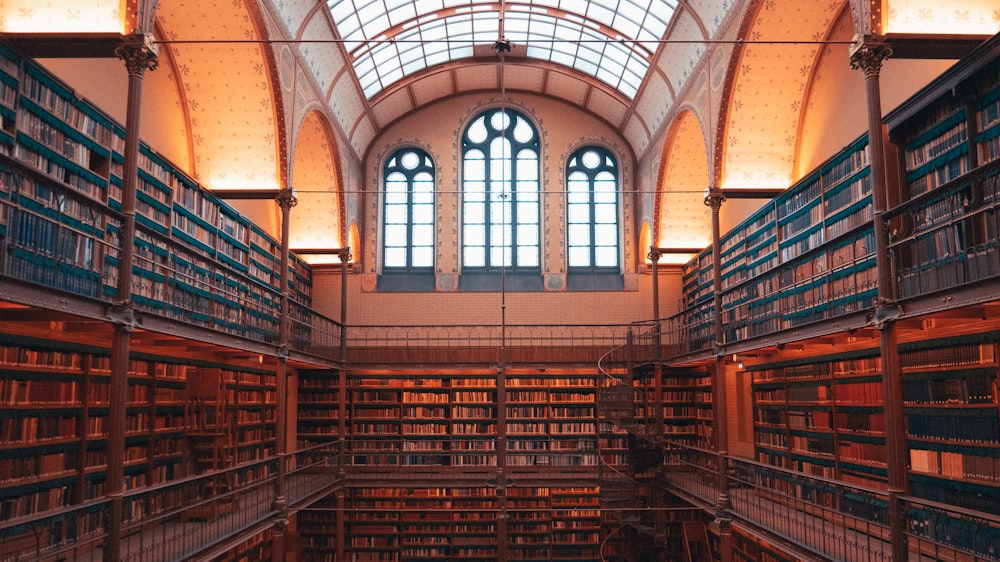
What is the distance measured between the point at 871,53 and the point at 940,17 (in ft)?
2.59

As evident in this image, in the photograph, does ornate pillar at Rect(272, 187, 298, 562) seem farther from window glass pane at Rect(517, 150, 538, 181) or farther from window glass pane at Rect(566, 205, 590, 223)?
window glass pane at Rect(566, 205, 590, 223)

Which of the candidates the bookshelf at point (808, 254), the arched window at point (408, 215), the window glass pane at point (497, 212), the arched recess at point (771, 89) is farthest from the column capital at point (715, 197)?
the arched window at point (408, 215)

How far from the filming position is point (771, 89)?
11336mm

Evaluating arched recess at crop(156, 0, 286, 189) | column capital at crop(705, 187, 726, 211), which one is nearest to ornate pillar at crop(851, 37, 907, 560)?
column capital at crop(705, 187, 726, 211)

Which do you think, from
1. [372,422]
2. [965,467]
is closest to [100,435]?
[372,422]

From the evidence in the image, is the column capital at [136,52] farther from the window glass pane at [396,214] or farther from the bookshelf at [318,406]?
the window glass pane at [396,214]

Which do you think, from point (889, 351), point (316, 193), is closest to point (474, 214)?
point (316, 193)

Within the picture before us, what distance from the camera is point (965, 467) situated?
6922 mm

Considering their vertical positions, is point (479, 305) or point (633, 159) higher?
point (633, 159)

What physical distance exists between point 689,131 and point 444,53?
5736mm

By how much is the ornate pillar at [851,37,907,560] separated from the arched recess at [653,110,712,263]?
7.95 metres

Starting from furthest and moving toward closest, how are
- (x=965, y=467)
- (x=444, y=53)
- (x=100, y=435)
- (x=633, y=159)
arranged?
(x=633, y=159), (x=444, y=53), (x=100, y=435), (x=965, y=467)

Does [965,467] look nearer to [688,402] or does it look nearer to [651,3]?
[688,402]

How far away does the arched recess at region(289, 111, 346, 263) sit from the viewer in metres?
14.9
